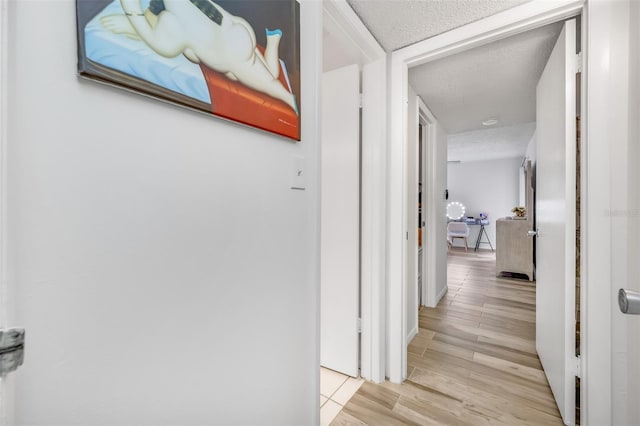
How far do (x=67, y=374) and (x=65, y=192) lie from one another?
0.35 meters

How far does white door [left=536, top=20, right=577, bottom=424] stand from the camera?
133cm

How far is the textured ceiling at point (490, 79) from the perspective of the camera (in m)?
1.71

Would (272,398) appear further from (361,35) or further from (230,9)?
(361,35)

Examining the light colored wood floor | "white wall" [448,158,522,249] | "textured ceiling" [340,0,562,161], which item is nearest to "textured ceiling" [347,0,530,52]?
"textured ceiling" [340,0,562,161]

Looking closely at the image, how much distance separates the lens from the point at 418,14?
4.67 feet

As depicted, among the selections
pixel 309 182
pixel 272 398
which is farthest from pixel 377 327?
pixel 309 182

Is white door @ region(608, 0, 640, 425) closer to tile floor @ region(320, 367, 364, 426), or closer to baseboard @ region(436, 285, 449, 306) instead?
tile floor @ region(320, 367, 364, 426)

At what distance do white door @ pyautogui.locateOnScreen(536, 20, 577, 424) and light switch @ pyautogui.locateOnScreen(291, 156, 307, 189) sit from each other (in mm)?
1328

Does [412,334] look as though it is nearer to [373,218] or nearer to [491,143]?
[373,218]

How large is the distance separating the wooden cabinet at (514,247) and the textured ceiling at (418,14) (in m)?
3.62

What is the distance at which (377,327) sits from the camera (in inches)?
66.2

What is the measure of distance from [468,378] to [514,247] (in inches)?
123

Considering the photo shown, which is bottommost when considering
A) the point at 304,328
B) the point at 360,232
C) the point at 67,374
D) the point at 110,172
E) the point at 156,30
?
the point at 304,328

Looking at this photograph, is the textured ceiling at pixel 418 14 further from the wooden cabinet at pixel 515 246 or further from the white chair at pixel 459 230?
the white chair at pixel 459 230
